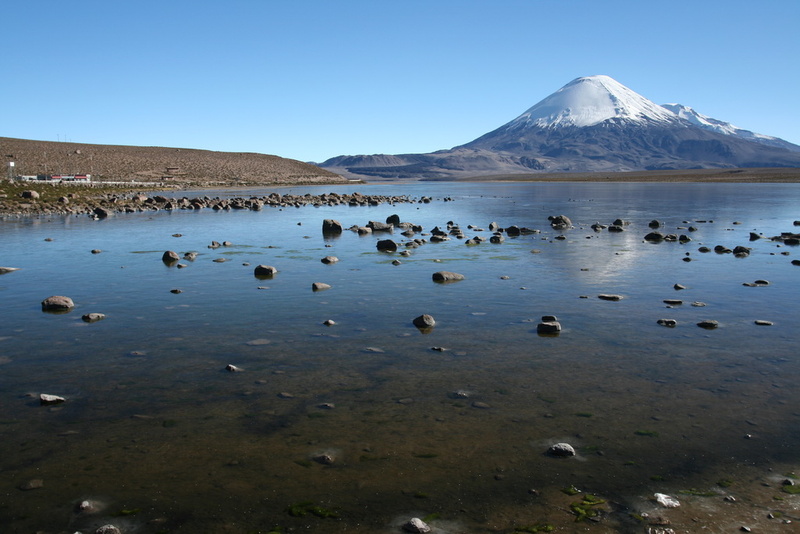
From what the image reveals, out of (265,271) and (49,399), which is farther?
(265,271)

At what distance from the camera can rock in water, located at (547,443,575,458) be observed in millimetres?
7602

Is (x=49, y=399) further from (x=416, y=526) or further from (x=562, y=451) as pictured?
(x=562, y=451)

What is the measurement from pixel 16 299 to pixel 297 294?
295 inches

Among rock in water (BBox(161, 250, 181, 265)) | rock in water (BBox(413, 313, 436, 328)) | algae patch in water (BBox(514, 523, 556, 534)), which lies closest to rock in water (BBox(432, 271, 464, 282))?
rock in water (BBox(413, 313, 436, 328))

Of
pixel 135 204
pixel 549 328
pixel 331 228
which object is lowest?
pixel 549 328

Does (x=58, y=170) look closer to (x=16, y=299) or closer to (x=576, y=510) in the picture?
(x=16, y=299)

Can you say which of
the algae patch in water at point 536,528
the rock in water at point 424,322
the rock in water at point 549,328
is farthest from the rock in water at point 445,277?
the algae patch in water at point 536,528

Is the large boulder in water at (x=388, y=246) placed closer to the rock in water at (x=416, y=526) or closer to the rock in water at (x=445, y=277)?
the rock in water at (x=445, y=277)

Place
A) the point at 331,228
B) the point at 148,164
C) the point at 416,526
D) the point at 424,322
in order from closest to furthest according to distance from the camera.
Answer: the point at 416,526 → the point at 424,322 → the point at 331,228 → the point at 148,164

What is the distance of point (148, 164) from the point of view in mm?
141625

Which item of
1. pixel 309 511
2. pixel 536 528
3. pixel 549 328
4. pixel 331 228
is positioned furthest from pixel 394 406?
pixel 331 228

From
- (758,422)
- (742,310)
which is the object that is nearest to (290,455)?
(758,422)

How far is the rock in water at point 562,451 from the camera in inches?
299

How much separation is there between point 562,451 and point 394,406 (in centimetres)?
264
